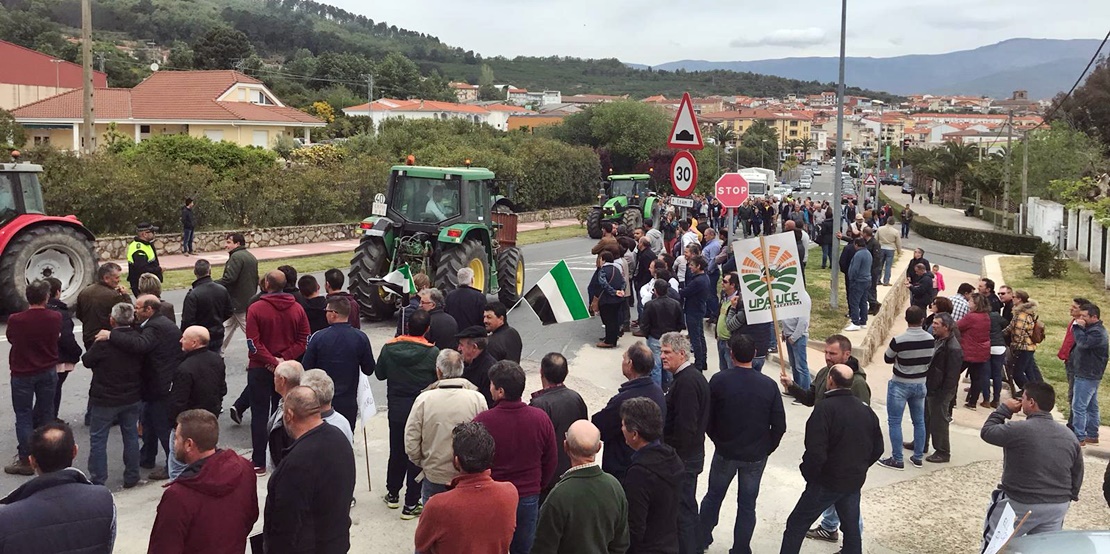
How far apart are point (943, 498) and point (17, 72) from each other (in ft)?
219

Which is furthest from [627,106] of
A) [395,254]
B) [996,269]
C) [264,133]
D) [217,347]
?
[217,347]

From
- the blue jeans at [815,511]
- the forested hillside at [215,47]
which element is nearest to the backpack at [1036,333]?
the blue jeans at [815,511]

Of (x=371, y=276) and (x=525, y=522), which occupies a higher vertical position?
(x=371, y=276)

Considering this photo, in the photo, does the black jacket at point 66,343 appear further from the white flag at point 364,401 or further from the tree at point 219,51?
the tree at point 219,51

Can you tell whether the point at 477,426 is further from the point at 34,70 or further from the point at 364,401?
the point at 34,70

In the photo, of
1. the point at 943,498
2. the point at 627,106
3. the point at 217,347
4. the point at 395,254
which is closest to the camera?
the point at 943,498

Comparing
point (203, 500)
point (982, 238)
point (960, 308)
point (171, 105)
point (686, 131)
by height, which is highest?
point (171, 105)

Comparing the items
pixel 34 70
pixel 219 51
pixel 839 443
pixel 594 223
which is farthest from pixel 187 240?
pixel 219 51

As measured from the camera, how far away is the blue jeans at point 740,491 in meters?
6.54

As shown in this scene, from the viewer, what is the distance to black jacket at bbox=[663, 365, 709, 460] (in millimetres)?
6164

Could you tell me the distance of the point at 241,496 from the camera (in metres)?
4.46

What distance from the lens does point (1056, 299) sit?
21250mm

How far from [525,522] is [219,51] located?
103m

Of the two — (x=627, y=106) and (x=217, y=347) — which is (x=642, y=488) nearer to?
(x=217, y=347)
